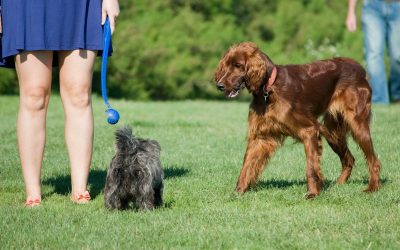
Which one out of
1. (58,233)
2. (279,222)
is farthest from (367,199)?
(58,233)

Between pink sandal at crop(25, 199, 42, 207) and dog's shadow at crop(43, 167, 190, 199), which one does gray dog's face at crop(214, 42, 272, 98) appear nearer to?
dog's shadow at crop(43, 167, 190, 199)

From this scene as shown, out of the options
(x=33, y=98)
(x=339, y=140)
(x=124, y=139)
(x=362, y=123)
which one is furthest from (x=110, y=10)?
(x=339, y=140)

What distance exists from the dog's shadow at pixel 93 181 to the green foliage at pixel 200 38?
1171 cm

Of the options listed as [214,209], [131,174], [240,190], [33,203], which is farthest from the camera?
[240,190]

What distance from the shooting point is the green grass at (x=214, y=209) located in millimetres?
4824

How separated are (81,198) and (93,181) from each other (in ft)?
4.05

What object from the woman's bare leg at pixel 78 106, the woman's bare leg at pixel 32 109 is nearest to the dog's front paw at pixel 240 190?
the woman's bare leg at pixel 78 106

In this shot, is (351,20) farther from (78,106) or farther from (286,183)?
(78,106)

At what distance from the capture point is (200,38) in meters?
21.2

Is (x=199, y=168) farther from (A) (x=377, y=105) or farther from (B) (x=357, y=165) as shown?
(A) (x=377, y=105)

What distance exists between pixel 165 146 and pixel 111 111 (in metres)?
3.92

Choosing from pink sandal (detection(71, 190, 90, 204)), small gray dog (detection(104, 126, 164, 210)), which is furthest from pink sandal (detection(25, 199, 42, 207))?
small gray dog (detection(104, 126, 164, 210))

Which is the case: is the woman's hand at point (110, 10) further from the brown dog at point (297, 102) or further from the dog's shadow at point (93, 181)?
the dog's shadow at point (93, 181)

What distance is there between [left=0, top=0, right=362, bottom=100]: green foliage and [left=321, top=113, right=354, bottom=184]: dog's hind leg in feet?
41.8
